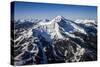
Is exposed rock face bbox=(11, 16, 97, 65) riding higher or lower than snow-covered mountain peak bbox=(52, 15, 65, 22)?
lower

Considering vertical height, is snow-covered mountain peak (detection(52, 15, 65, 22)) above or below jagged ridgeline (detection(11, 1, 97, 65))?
above

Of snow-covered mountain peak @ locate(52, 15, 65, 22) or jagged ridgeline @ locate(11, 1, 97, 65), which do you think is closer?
jagged ridgeline @ locate(11, 1, 97, 65)

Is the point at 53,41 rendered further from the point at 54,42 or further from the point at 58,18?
the point at 58,18

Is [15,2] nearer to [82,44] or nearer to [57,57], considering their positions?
[57,57]

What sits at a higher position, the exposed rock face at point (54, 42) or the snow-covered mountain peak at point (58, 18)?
the snow-covered mountain peak at point (58, 18)

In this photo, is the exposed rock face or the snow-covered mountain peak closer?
the exposed rock face

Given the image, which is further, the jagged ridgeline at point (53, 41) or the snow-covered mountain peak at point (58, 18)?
the snow-covered mountain peak at point (58, 18)
